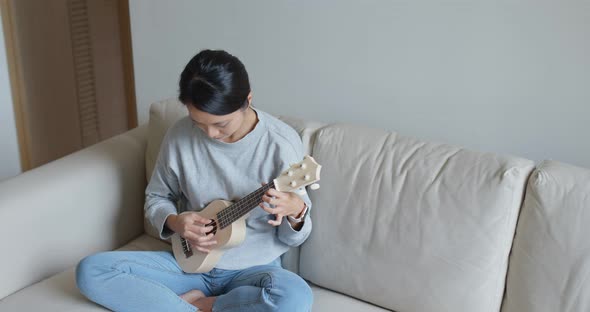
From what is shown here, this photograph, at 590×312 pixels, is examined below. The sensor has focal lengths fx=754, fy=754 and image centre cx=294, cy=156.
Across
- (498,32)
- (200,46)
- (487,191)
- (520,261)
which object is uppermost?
(498,32)

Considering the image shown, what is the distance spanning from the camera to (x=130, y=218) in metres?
2.07

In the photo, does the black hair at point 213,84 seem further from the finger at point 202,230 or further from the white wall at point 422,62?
the white wall at point 422,62

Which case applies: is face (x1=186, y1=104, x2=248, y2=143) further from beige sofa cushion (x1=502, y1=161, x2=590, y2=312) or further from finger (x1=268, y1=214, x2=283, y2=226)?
beige sofa cushion (x1=502, y1=161, x2=590, y2=312)

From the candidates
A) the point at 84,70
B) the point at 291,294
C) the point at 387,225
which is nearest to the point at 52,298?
the point at 291,294

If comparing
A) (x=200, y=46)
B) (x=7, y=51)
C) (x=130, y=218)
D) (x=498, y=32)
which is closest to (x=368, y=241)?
(x=498, y=32)

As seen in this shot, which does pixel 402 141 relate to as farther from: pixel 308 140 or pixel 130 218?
pixel 130 218

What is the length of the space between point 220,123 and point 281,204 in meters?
0.22

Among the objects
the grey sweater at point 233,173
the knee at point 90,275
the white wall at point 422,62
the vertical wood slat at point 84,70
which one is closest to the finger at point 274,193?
the grey sweater at point 233,173

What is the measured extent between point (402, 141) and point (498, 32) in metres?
0.35

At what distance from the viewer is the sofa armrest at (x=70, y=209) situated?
1.81 m

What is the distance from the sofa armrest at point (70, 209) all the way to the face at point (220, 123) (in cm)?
43

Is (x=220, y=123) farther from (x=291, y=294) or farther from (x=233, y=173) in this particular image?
(x=291, y=294)

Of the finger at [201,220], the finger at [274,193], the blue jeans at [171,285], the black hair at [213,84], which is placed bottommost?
the blue jeans at [171,285]

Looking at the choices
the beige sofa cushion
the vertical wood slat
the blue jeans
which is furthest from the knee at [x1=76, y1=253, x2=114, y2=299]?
the vertical wood slat
